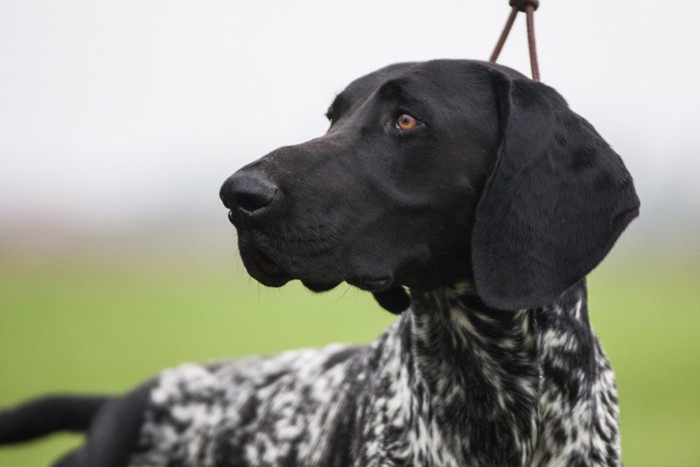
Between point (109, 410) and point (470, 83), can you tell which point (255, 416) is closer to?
point (109, 410)

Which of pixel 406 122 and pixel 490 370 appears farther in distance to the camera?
pixel 490 370

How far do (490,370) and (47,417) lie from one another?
97.2 inches

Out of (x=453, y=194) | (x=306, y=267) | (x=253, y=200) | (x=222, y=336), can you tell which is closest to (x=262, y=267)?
(x=306, y=267)

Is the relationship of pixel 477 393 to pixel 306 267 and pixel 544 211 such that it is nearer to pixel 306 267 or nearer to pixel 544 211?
pixel 544 211

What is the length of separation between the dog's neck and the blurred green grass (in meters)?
0.34

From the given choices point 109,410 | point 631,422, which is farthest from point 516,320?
point 631,422

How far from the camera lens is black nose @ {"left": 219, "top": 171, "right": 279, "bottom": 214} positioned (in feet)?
8.91

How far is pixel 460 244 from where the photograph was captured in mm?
3141

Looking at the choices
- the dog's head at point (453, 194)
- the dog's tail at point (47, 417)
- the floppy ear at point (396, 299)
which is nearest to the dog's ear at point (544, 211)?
the dog's head at point (453, 194)

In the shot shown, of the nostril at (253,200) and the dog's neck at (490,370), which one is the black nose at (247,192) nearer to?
the nostril at (253,200)

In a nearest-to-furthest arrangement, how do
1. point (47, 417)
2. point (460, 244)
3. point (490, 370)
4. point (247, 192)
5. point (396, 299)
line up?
point (247, 192) < point (460, 244) < point (490, 370) < point (396, 299) < point (47, 417)

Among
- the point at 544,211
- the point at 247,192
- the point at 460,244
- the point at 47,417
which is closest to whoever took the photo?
the point at 247,192

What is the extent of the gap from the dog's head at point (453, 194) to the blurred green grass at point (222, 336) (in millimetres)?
319

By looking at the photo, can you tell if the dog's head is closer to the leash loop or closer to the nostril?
the nostril
